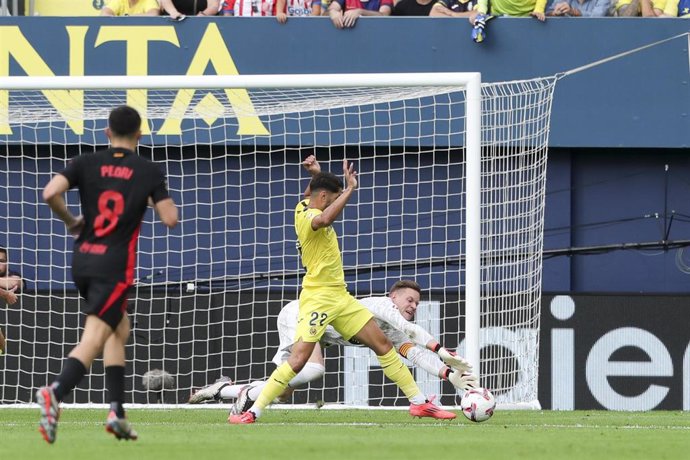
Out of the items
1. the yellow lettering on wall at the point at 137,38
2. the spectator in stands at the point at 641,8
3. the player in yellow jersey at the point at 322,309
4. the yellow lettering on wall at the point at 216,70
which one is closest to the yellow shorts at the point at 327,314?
the player in yellow jersey at the point at 322,309

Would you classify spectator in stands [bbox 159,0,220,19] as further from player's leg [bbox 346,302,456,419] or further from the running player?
the running player

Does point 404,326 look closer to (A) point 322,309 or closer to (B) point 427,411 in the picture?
(B) point 427,411

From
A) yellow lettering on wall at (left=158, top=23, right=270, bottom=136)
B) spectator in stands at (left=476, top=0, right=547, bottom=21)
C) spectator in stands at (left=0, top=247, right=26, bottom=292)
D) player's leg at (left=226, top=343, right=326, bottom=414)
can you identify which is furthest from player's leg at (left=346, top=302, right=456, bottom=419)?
spectator in stands at (left=476, top=0, right=547, bottom=21)

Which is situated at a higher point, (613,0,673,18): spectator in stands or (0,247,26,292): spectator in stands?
(613,0,673,18): spectator in stands

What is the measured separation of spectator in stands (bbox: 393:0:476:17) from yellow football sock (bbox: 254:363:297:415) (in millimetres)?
6883

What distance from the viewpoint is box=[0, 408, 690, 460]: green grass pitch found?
7.02 m

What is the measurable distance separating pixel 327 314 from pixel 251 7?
691 centimetres

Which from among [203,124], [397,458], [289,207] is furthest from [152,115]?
[397,458]

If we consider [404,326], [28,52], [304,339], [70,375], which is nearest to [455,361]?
[404,326]

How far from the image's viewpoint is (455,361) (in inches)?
404

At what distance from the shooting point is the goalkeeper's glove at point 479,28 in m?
15.2

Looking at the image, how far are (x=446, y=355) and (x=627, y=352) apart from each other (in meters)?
4.11

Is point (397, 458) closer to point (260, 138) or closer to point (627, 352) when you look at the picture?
point (627, 352)

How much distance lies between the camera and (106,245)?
293 inches
